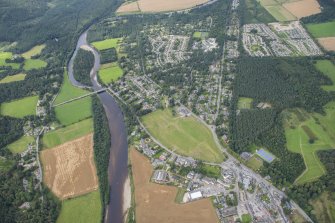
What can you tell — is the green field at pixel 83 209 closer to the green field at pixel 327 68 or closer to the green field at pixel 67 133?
the green field at pixel 67 133

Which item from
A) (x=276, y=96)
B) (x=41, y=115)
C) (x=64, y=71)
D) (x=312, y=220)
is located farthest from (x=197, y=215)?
(x=64, y=71)

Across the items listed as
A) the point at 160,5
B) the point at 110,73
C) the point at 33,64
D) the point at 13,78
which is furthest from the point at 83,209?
the point at 160,5

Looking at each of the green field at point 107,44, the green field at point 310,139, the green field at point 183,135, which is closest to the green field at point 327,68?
the green field at point 310,139

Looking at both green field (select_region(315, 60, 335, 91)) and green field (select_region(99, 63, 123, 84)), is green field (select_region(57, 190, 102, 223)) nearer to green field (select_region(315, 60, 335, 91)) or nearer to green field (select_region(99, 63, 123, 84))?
green field (select_region(99, 63, 123, 84))

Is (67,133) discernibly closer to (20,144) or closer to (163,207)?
(20,144)

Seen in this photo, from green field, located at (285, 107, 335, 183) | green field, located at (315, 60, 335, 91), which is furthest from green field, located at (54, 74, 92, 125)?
green field, located at (315, 60, 335, 91)
